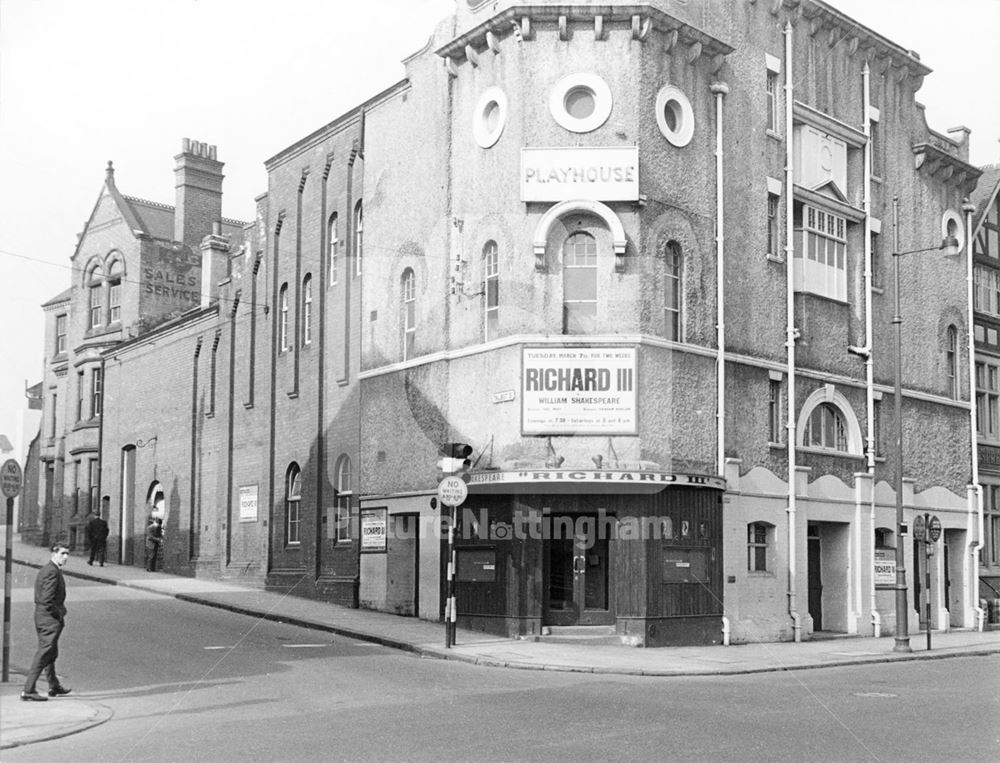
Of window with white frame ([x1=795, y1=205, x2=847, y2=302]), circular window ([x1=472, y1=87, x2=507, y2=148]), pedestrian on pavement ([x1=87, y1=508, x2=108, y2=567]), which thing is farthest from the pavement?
circular window ([x1=472, y1=87, x2=507, y2=148])

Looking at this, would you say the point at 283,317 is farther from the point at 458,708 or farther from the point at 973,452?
the point at 458,708

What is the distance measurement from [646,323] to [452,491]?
213 inches

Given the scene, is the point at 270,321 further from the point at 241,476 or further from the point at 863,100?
the point at 863,100

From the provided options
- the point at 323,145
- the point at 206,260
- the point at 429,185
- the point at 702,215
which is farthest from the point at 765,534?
the point at 206,260

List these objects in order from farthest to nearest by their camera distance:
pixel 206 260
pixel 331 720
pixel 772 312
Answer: pixel 206 260
pixel 772 312
pixel 331 720

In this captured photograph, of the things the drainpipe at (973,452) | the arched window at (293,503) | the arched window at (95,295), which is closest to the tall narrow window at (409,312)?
the arched window at (293,503)

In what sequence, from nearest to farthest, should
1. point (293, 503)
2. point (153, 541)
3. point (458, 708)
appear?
point (458, 708) → point (293, 503) → point (153, 541)

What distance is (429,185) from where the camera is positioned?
26.7 m

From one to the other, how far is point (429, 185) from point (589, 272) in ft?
15.8

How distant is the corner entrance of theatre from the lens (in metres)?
23.4

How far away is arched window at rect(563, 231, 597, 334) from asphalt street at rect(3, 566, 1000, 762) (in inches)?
286

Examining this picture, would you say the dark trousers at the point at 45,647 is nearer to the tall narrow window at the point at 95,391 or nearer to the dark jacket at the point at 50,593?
the dark jacket at the point at 50,593

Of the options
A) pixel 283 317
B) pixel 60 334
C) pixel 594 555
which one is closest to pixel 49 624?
pixel 594 555

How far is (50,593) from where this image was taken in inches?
584
